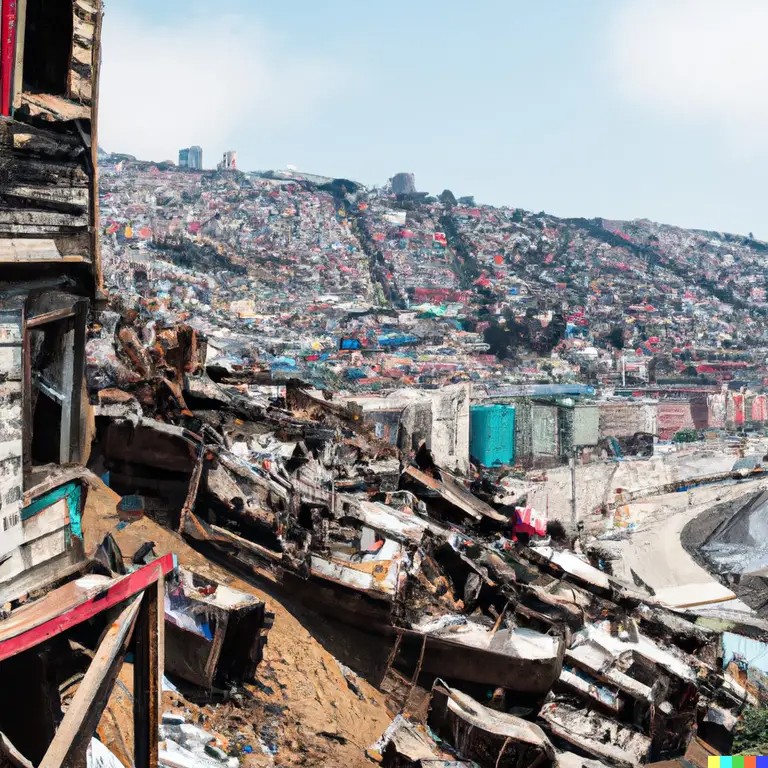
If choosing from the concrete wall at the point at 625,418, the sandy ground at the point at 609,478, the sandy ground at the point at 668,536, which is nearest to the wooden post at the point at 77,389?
the sandy ground at the point at 668,536

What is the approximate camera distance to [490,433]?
2191 cm

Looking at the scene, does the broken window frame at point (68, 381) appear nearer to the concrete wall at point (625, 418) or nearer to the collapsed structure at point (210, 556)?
the collapsed structure at point (210, 556)

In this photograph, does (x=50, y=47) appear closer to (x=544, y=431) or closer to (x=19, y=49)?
(x=19, y=49)

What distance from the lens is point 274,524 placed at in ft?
17.5

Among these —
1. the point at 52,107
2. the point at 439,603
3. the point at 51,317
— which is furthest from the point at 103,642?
the point at 439,603

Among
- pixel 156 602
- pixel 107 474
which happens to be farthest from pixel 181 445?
pixel 156 602

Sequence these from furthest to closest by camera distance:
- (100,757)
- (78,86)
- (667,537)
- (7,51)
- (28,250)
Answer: (667,537)
(78,86)
(28,250)
(7,51)
(100,757)

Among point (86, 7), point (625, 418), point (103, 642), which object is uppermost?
point (86, 7)

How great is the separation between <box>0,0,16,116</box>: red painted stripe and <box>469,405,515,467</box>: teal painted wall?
1941 cm

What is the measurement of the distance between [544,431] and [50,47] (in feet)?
69.2

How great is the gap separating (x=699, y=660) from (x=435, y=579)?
211cm

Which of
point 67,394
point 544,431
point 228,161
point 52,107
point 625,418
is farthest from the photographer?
point 228,161

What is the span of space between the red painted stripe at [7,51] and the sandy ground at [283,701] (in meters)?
1.91

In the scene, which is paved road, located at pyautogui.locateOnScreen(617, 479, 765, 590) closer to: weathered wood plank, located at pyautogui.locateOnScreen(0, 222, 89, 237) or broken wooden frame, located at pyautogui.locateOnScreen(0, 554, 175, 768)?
weathered wood plank, located at pyautogui.locateOnScreen(0, 222, 89, 237)
